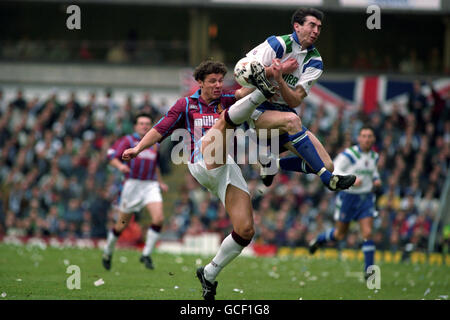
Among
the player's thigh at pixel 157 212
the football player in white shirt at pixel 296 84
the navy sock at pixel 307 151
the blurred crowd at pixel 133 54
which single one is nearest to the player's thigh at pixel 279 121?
the football player in white shirt at pixel 296 84

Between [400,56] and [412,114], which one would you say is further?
[400,56]

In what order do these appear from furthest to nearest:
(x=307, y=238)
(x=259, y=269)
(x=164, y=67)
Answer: (x=164, y=67) < (x=307, y=238) < (x=259, y=269)

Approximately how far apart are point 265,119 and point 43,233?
13318 mm

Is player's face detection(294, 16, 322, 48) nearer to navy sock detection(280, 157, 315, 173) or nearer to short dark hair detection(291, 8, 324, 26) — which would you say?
short dark hair detection(291, 8, 324, 26)

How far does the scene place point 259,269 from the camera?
548 inches

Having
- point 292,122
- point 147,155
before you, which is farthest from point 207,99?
point 147,155

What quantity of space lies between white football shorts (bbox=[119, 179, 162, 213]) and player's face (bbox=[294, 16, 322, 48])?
546cm

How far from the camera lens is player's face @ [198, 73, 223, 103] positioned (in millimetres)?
9086

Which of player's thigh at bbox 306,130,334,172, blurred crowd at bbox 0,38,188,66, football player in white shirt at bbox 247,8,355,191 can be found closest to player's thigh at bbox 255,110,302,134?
football player in white shirt at bbox 247,8,355,191

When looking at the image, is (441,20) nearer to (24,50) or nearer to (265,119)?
(24,50)

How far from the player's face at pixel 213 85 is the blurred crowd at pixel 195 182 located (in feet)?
35.2

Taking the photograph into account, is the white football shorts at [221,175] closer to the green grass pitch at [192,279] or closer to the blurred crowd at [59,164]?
the green grass pitch at [192,279]
